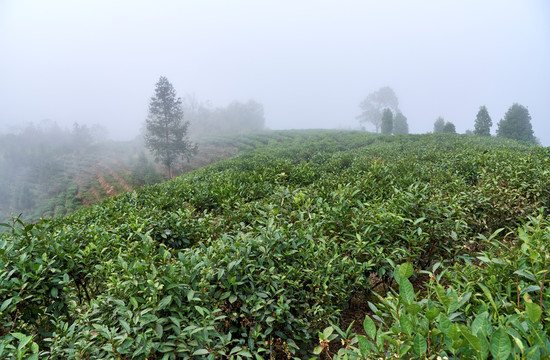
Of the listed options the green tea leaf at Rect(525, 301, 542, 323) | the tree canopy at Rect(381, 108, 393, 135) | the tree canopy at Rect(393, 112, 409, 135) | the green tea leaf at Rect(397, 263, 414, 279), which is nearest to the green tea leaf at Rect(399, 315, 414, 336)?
the green tea leaf at Rect(397, 263, 414, 279)

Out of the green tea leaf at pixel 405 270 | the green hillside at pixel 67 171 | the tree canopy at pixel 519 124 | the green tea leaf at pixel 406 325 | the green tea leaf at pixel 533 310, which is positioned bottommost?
the green hillside at pixel 67 171

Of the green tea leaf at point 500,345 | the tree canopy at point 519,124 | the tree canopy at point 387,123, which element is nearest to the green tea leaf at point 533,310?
the green tea leaf at point 500,345

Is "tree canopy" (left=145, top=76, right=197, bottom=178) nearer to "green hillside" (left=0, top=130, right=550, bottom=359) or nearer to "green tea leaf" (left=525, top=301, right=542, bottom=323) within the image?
"green hillside" (left=0, top=130, right=550, bottom=359)

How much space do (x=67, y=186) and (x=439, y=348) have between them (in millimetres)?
31378

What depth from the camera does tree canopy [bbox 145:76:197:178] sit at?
1062 inches

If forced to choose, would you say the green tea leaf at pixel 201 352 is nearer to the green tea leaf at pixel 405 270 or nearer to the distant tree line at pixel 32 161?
the green tea leaf at pixel 405 270

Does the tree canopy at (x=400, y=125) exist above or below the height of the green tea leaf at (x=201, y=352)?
above

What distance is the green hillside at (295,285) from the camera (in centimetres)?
125

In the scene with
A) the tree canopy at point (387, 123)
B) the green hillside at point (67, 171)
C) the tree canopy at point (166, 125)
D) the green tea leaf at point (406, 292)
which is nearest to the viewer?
the green tea leaf at point (406, 292)

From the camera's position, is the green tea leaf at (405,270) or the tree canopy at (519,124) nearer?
the green tea leaf at (405,270)

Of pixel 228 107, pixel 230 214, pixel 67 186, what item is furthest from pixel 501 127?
pixel 228 107

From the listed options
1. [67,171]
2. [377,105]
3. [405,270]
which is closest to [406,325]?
[405,270]

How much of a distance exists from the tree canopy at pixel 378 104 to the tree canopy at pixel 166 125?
52269mm

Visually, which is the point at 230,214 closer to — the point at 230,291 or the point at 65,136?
the point at 230,291
